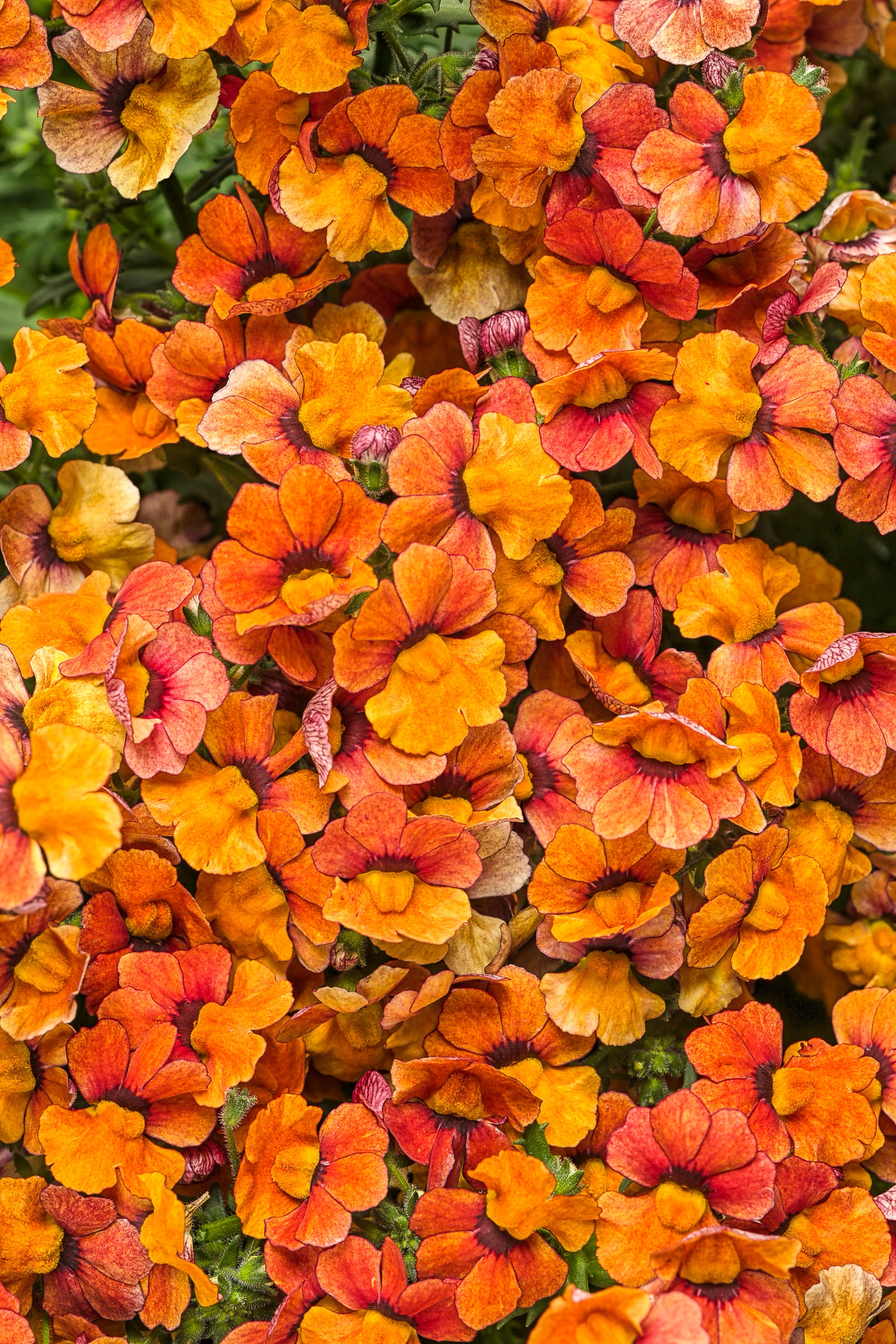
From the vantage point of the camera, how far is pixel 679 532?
4.11 feet

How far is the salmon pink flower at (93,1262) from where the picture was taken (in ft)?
3.34

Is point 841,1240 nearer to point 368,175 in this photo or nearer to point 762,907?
point 762,907

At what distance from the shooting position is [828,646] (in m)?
1.14

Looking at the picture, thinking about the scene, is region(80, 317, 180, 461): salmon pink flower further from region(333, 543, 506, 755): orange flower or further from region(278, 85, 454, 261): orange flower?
region(333, 543, 506, 755): orange flower

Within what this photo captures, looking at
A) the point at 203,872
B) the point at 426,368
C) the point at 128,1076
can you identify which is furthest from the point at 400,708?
the point at 426,368

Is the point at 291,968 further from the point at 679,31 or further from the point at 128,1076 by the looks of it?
the point at 679,31

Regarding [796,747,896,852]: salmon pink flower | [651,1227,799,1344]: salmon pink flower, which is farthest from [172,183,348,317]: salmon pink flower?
[651,1227,799,1344]: salmon pink flower

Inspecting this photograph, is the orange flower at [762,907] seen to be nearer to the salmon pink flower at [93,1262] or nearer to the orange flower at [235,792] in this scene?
the orange flower at [235,792]

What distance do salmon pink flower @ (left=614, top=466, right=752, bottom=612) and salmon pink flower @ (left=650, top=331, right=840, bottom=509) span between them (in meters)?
0.05

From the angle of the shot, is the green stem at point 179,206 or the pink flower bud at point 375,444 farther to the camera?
the green stem at point 179,206

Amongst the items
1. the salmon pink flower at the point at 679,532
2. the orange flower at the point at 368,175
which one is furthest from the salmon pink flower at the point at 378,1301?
the orange flower at the point at 368,175

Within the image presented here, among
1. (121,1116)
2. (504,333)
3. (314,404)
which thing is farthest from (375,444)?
(121,1116)

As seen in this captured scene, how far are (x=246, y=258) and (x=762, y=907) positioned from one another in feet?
2.35

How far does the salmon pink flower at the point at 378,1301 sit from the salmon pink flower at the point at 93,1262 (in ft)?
0.45
